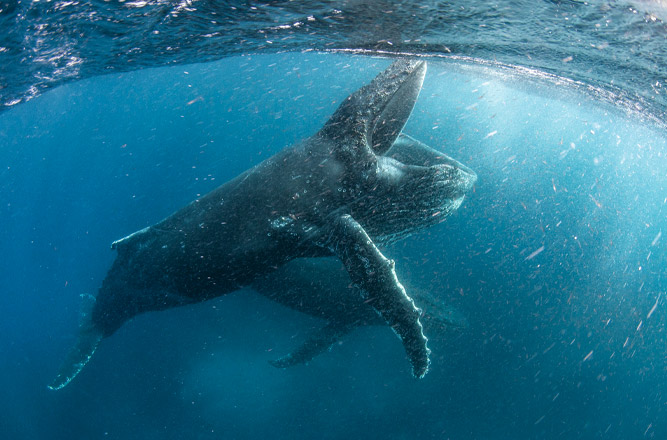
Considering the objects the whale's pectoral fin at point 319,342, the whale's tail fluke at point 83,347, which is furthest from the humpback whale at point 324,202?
the whale's tail fluke at point 83,347

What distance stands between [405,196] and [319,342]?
586cm

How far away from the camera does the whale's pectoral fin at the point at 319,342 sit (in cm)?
950

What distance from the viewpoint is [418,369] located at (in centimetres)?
453

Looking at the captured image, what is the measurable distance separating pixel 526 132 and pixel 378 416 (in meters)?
72.7

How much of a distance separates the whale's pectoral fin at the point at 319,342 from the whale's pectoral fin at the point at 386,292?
16.8ft

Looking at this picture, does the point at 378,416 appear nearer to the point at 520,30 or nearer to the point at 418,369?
the point at 418,369

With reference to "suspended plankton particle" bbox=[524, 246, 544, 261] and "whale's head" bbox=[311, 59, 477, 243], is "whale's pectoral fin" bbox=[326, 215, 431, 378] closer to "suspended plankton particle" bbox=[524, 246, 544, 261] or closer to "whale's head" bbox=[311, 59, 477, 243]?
"whale's head" bbox=[311, 59, 477, 243]

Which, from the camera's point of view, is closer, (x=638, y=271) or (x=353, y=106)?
(x=353, y=106)

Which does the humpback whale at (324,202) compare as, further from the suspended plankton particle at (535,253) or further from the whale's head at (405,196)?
the suspended plankton particle at (535,253)

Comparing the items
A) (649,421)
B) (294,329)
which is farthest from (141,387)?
(649,421)

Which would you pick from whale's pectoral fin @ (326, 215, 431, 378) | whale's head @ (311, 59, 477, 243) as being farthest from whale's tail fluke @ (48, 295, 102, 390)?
whale's pectoral fin @ (326, 215, 431, 378)

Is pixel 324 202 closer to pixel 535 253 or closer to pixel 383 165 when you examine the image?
pixel 383 165

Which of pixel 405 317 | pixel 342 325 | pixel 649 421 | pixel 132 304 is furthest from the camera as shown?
pixel 649 421

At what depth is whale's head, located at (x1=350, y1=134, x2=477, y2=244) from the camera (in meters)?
5.54
